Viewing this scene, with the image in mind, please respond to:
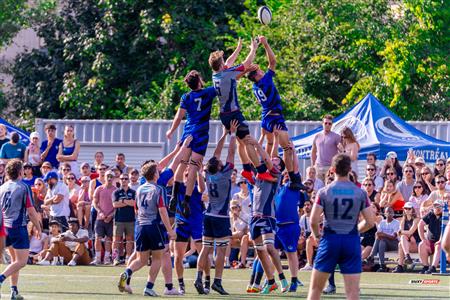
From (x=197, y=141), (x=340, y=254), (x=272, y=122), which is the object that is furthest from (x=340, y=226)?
(x=272, y=122)

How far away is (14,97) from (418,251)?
2317 centimetres

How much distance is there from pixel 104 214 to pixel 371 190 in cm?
546

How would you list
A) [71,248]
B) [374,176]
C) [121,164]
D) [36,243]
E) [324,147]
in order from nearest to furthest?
[324,147], [374,176], [71,248], [36,243], [121,164]

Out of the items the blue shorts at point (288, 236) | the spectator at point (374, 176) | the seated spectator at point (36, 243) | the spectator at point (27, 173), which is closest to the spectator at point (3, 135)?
the spectator at point (27, 173)

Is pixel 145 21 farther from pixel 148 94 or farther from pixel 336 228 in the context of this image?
pixel 336 228

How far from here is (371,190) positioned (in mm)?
23344

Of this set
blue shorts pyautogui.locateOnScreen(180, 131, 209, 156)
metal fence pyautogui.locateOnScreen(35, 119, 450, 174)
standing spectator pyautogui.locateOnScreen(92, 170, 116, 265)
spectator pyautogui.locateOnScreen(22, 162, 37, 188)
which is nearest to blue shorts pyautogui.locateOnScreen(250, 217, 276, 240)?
blue shorts pyautogui.locateOnScreen(180, 131, 209, 156)

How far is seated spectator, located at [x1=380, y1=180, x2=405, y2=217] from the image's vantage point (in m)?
23.3

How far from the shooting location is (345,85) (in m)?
37.2

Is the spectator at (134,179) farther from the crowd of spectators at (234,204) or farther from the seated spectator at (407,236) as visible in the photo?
the seated spectator at (407,236)

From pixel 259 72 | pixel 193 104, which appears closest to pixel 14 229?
pixel 193 104

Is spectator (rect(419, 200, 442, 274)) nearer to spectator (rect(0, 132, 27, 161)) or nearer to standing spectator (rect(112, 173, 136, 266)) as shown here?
standing spectator (rect(112, 173, 136, 266))

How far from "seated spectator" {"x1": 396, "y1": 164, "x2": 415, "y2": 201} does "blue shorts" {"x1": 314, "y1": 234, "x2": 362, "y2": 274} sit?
10.8m

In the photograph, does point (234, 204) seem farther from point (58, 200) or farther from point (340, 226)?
point (340, 226)
